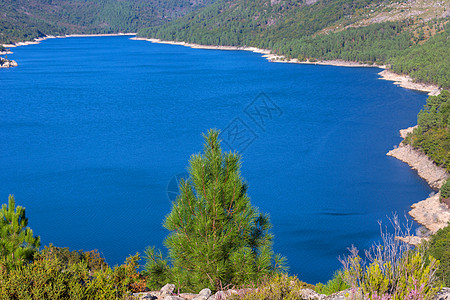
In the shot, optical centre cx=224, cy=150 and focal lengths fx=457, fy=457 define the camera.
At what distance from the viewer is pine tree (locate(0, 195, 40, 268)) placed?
31.5 feet

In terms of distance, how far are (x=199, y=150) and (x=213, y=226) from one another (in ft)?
102

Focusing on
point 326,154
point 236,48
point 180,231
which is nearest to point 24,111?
point 326,154

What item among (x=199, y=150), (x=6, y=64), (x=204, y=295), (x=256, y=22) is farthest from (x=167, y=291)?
(x=256, y=22)

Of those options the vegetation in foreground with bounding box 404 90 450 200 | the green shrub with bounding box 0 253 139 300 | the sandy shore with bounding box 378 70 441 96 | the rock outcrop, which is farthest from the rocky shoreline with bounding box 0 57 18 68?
the green shrub with bounding box 0 253 139 300

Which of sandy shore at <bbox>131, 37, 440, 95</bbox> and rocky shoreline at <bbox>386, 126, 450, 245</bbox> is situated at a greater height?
sandy shore at <bbox>131, 37, 440, 95</bbox>

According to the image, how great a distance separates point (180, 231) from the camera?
8.54m

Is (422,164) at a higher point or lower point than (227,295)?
higher

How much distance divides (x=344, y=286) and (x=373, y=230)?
18.1 meters

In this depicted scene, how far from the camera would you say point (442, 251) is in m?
17.6

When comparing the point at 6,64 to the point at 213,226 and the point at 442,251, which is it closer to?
the point at 442,251

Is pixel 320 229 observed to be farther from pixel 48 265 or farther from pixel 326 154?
pixel 48 265

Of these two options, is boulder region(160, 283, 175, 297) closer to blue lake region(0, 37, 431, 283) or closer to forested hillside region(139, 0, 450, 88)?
blue lake region(0, 37, 431, 283)

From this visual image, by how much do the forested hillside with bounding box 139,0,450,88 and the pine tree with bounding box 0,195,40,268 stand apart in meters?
59.8

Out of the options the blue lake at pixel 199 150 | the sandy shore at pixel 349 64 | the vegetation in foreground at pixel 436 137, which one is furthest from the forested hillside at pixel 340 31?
the vegetation in foreground at pixel 436 137
